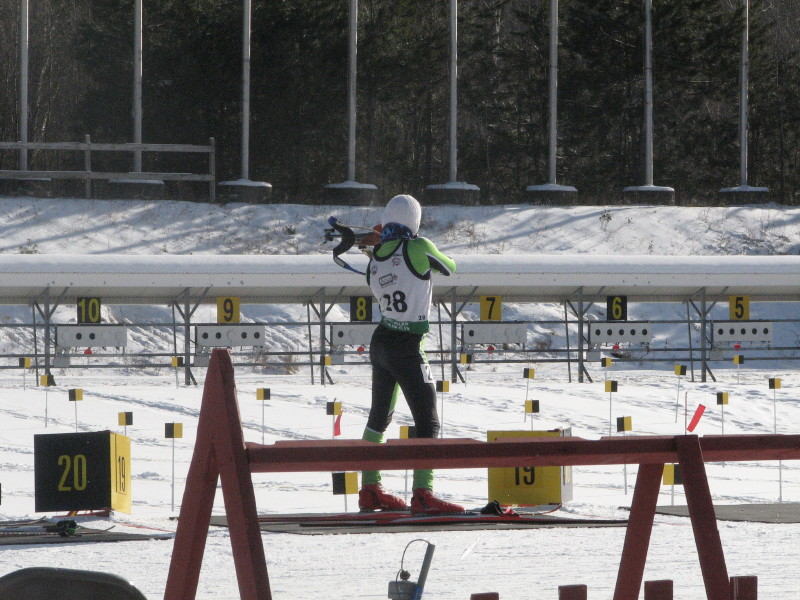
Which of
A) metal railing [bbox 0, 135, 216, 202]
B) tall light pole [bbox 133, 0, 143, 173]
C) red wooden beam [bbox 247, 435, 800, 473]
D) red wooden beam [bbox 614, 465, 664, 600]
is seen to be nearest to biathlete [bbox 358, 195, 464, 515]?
red wooden beam [bbox 614, 465, 664, 600]

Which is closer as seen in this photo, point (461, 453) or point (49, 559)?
point (461, 453)

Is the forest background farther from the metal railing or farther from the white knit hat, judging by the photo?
the white knit hat

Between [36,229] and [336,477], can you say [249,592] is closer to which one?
[336,477]

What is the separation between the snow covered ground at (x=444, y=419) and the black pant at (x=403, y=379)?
26.1 inches

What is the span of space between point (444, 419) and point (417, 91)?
1136 inches

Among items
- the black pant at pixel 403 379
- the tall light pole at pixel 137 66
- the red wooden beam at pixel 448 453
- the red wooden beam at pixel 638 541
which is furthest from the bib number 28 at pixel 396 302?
the tall light pole at pixel 137 66

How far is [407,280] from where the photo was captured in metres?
7.06

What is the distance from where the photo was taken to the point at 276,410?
15.0m

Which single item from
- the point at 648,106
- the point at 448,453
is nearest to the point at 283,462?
the point at 448,453

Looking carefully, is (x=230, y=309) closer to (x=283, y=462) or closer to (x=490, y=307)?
(x=490, y=307)

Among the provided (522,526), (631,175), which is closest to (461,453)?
(522,526)

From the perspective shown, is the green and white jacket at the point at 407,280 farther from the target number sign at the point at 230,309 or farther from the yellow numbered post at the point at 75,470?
the target number sign at the point at 230,309

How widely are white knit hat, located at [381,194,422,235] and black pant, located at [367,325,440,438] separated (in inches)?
25.4

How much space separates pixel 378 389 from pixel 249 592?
3.77 meters
